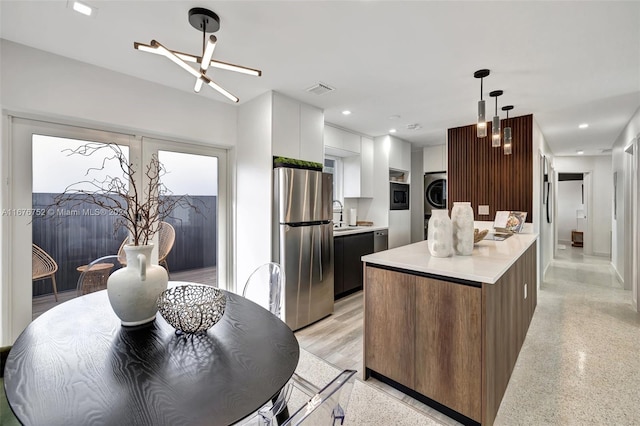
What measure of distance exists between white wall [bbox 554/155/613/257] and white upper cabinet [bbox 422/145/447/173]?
4.60 meters

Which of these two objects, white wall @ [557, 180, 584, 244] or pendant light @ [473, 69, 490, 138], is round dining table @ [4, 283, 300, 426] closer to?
pendant light @ [473, 69, 490, 138]

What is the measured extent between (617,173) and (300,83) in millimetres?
5832

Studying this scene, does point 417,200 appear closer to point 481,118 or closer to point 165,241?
point 481,118

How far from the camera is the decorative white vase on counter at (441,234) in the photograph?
1947mm

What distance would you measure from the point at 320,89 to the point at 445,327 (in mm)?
2420

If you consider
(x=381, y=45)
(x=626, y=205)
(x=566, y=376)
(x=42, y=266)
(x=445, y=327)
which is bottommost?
(x=566, y=376)

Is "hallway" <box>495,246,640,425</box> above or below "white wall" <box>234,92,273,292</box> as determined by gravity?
below

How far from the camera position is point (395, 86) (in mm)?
2807

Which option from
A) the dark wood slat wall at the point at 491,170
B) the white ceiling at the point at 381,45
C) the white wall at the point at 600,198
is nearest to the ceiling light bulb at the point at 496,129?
the white ceiling at the point at 381,45

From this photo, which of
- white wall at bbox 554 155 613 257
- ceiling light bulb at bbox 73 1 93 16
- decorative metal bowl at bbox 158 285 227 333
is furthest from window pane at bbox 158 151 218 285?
white wall at bbox 554 155 613 257

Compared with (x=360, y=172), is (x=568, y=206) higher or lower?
lower

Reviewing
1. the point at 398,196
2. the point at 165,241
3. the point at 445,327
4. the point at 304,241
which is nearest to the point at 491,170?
the point at 398,196

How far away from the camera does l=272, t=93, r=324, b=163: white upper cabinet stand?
300 cm

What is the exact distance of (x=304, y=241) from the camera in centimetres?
307
